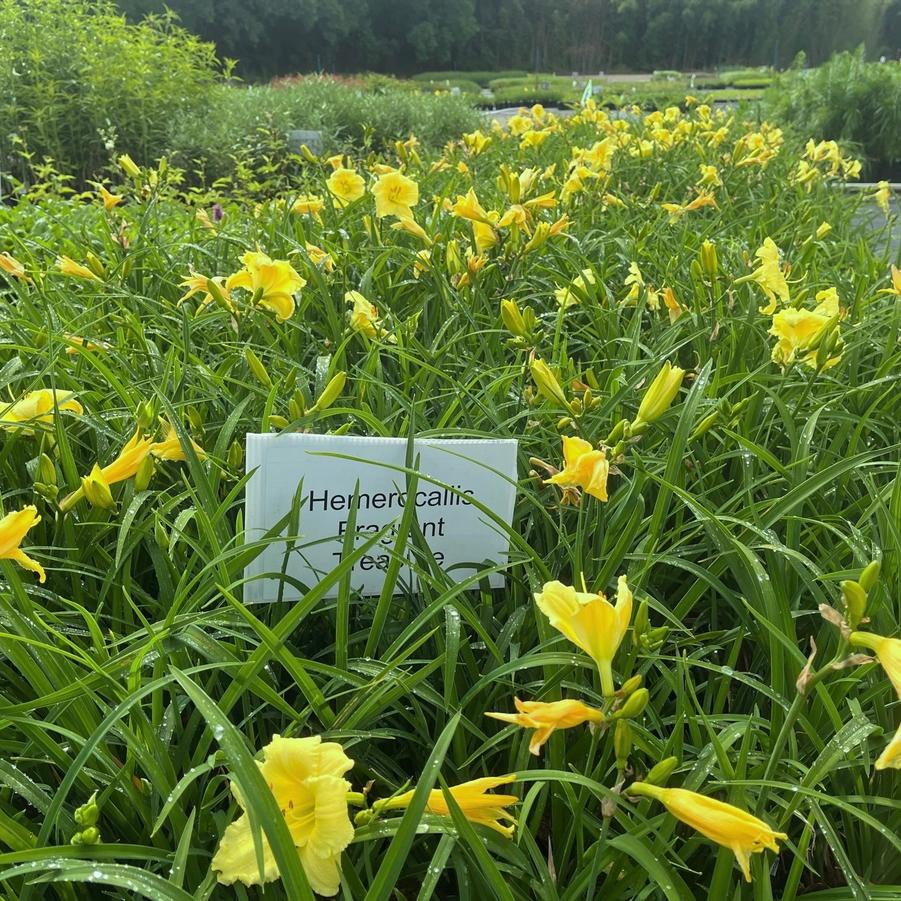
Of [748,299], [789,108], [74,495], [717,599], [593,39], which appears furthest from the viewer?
[593,39]

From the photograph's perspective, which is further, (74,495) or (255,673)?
(74,495)

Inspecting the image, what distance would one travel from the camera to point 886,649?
1.83 ft

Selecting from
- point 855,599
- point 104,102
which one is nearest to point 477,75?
point 104,102

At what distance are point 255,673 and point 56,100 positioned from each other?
646cm

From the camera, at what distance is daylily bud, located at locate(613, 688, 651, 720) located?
1.83 feet

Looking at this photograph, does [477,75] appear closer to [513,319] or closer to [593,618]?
[513,319]

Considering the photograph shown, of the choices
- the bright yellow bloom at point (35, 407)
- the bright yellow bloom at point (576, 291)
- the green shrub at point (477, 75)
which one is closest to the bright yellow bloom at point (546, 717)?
the bright yellow bloom at point (35, 407)

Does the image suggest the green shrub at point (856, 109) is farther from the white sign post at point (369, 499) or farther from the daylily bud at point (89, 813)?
the daylily bud at point (89, 813)

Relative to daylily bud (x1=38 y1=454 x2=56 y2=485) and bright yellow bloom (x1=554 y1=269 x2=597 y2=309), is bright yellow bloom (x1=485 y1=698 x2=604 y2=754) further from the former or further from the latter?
bright yellow bloom (x1=554 y1=269 x2=597 y2=309)

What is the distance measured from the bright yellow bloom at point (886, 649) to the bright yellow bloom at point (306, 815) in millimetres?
356

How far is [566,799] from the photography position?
0.73 metres

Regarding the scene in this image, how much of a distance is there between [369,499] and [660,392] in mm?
354

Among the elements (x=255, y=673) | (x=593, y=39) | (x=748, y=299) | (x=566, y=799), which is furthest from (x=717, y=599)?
(x=593, y=39)

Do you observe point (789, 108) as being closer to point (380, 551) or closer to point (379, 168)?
point (379, 168)
